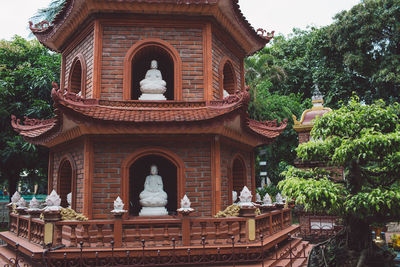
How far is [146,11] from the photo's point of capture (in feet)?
34.4

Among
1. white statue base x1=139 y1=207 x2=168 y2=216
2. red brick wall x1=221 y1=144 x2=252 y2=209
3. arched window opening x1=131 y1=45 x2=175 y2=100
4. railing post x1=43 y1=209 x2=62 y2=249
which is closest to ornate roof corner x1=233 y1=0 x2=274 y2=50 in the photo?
arched window opening x1=131 y1=45 x2=175 y2=100

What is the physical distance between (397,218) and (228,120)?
167 inches

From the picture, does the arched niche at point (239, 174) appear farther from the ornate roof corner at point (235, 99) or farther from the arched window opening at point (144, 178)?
the ornate roof corner at point (235, 99)

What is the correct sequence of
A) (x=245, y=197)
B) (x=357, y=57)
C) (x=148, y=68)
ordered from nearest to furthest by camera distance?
(x=245, y=197) → (x=148, y=68) → (x=357, y=57)

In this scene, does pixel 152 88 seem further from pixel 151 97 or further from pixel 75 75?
pixel 75 75

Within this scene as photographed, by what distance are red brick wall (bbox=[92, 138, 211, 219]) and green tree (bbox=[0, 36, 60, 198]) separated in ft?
32.8

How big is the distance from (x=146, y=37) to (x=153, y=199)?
4.79 m

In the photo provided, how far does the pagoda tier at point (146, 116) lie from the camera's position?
8.80 metres

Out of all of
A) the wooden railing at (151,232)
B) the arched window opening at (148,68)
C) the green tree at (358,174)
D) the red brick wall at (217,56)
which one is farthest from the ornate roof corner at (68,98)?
the green tree at (358,174)

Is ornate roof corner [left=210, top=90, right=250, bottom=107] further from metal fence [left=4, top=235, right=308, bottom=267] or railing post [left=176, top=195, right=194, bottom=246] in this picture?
metal fence [left=4, top=235, right=308, bottom=267]

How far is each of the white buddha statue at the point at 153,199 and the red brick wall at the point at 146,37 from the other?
2.57 metres

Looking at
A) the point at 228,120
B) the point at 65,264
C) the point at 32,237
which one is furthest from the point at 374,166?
the point at 32,237

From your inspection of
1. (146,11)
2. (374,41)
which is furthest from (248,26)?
(374,41)

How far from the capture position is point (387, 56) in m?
23.8
